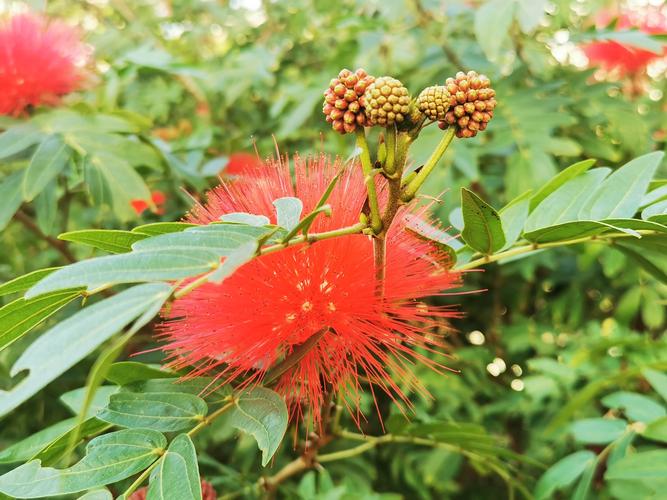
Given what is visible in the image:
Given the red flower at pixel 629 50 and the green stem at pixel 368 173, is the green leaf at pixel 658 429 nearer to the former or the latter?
the green stem at pixel 368 173

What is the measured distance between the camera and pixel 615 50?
271cm

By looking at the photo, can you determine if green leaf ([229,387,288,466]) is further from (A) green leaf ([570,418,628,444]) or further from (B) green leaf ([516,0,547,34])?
(B) green leaf ([516,0,547,34])

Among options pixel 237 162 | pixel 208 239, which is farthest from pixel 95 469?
pixel 237 162

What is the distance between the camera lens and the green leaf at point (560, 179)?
43.7 inches

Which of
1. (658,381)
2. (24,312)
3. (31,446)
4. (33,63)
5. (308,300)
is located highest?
(33,63)

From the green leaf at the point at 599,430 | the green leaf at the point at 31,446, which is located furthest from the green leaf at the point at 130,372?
the green leaf at the point at 599,430

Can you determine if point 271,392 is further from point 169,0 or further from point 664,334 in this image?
point 169,0

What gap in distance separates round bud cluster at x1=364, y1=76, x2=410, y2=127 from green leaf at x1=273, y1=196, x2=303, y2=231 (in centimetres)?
16

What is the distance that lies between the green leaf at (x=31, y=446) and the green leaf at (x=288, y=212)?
0.52 m

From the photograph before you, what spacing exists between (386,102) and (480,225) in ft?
1.03

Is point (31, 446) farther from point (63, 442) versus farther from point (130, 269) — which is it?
point (130, 269)

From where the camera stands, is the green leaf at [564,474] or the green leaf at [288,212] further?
the green leaf at [564,474]

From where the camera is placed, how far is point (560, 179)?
115 cm

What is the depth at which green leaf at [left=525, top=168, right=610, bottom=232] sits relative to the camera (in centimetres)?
111
